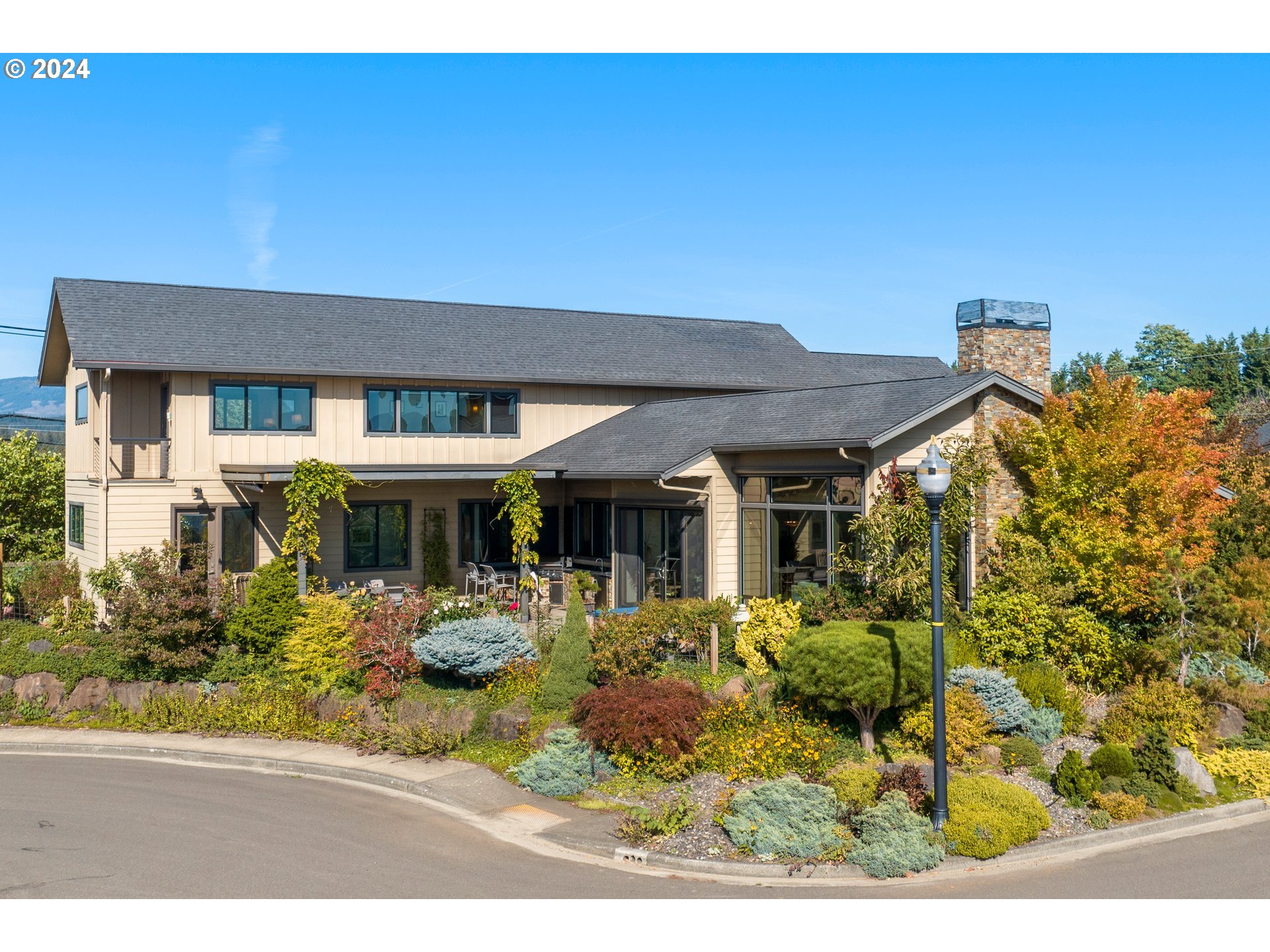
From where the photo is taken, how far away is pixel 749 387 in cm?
2569

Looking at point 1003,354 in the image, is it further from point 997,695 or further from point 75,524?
point 75,524

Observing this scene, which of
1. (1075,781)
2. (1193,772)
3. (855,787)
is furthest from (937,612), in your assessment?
(1193,772)

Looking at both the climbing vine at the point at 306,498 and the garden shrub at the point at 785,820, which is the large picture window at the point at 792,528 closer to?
the garden shrub at the point at 785,820

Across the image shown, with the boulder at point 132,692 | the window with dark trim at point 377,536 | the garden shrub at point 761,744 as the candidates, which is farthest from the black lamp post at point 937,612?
the window with dark trim at point 377,536

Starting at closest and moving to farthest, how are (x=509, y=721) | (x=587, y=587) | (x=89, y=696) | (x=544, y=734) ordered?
(x=544, y=734)
(x=509, y=721)
(x=89, y=696)
(x=587, y=587)

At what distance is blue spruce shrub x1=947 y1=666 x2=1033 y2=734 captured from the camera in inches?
509

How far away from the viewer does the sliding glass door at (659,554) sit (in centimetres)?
1872

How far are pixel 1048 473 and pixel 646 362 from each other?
1181 cm

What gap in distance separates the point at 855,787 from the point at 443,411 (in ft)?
47.4

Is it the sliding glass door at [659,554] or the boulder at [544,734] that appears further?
the sliding glass door at [659,554]

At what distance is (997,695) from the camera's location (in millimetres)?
13102

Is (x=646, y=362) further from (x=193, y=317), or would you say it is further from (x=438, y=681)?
(x=438, y=681)

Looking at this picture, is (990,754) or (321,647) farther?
(321,647)

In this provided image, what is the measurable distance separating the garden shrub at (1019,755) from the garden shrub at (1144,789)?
3.48ft
